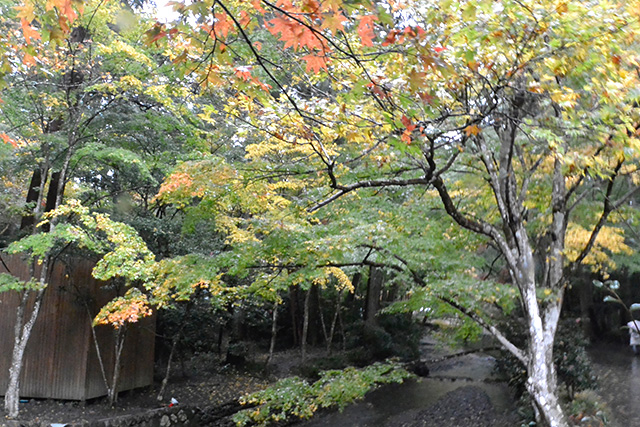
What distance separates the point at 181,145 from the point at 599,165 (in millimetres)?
8590

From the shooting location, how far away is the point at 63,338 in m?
9.70

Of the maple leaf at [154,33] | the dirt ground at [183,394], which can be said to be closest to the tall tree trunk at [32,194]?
the dirt ground at [183,394]

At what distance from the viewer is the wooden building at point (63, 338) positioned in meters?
9.51

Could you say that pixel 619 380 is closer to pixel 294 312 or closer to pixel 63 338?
pixel 294 312

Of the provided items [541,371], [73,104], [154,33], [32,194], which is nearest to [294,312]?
Result: [32,194]

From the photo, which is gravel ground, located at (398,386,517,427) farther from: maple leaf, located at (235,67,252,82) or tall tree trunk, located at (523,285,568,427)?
maple leaf, located at (235,67,252,82)

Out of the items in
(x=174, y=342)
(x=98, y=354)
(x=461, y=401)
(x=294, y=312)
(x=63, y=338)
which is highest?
(x=294, y=312)

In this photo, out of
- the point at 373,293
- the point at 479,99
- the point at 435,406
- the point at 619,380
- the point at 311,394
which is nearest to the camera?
the point at 479,99

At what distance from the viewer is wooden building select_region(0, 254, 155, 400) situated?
31.2 ft

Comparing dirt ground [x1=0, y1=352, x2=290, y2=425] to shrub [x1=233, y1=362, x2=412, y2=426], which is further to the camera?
dirt ground [x1=0, y1=352, x2=290, y2=425]

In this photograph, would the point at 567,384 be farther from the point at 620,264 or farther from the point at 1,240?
the point at 1,240

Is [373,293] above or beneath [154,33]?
beneath

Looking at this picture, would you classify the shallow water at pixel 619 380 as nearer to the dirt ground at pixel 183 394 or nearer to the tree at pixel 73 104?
the dirt ground at pixel 183 394

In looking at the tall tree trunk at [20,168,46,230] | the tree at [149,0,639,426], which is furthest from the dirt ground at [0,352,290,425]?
the tree at [149,0,639,426]
